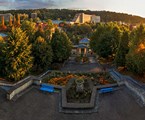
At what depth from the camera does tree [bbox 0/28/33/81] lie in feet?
91.6

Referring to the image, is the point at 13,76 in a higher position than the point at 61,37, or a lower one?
lower

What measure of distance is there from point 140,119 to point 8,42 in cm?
2016

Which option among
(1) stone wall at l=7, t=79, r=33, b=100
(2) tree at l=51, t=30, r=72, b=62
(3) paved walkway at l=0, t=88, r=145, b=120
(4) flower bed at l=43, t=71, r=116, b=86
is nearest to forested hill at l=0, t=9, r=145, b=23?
(2) tree at l=51, t=30, r=72, b=62

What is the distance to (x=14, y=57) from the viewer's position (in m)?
28.1

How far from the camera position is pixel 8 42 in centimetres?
2831

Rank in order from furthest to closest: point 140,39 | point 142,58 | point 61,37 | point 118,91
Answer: point 61,37 < point 140,39 < point 142,58 < point 118,91

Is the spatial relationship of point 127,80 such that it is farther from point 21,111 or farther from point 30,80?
point 21,111

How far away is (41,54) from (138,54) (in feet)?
46.2

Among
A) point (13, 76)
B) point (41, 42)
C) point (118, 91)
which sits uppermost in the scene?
point (41, 42)

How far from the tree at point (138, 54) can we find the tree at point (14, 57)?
13468mm

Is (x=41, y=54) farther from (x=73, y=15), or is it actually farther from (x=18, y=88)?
(x=73, y=15)

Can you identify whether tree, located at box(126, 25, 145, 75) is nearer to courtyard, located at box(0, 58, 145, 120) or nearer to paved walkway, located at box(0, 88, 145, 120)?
courtyard, located at box(0, 58, 145, 120)

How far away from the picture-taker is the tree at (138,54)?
27047 millimetres

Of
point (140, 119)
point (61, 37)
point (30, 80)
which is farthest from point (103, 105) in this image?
point (61, 37)
